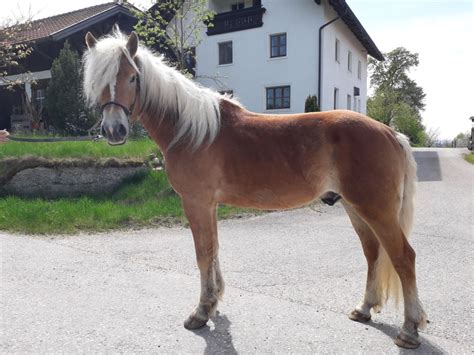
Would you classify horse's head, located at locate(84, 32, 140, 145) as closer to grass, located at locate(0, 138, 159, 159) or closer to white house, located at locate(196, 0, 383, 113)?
grass, located at locate(0, 138, 159, 159)

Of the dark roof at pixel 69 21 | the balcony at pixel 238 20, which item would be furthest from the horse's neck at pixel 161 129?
the balcony at pixel 238 20

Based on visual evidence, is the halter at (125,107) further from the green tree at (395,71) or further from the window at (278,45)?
the green tree at (395,71)

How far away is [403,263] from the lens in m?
2.65

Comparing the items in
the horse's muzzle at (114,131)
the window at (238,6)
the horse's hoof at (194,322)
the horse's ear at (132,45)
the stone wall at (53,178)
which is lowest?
the horse's hoof at (194,322)

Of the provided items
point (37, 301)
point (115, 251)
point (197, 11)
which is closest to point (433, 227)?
point (115, 251)

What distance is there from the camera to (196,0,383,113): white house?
1794cm

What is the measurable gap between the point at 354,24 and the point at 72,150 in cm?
1663

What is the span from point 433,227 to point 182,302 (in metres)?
4.62

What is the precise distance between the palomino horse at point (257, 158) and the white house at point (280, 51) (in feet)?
A: 48.3

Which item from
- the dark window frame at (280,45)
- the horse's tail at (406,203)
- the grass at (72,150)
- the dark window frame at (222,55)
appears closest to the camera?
the horse's tail at (406,203)

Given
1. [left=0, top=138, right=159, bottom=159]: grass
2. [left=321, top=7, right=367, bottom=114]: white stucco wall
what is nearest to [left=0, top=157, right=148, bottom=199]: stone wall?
[left=0, top=138, right=159, bottom=159]: grass

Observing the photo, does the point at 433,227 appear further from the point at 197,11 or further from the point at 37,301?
→ the point at 197,11

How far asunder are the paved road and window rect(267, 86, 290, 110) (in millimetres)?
13762

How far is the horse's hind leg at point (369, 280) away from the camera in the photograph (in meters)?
2.96
